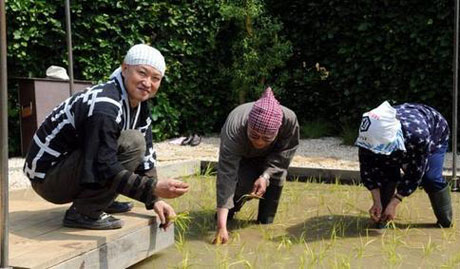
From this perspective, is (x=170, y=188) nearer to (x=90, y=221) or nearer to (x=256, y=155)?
(x=90, y=221)

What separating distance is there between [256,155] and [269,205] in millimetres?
349

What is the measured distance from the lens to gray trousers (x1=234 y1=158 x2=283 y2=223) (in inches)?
160

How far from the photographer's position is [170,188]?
106 inches

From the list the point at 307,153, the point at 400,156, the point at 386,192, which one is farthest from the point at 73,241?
the point at 307,153

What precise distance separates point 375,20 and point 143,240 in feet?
17.2

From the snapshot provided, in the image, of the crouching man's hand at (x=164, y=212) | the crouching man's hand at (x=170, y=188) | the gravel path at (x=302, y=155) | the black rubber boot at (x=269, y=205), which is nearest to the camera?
the crouching man's hand at (x=170, y=188)

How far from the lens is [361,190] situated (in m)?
5.11

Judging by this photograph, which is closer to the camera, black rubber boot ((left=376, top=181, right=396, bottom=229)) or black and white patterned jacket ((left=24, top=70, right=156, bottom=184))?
black and white patterned jacket ((left=24, top=70, right=156, bottom=184))

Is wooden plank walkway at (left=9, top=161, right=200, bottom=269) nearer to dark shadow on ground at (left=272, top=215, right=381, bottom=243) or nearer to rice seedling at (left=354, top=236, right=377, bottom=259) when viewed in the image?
dark shadow on ground at (left=272, top=215, right=381, bottom=243)

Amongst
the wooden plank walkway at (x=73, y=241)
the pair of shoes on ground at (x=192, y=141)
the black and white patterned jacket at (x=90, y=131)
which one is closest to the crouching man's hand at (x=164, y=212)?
the wooden plank walkway at (x=73, y=241)

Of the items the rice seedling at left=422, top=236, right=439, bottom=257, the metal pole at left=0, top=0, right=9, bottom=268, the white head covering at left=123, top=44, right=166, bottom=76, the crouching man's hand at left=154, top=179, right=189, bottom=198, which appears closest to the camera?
the metal pole at left=0, top=0, right=9, bottom=268

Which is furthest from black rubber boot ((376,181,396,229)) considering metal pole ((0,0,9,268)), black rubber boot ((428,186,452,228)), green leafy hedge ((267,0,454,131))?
green leafy hedge ((267,0,454,131))

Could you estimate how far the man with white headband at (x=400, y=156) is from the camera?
343 centimetres

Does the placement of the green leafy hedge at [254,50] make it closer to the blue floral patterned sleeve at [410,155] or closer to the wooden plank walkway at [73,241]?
the blue floral patterned sleeve at [410,155]
